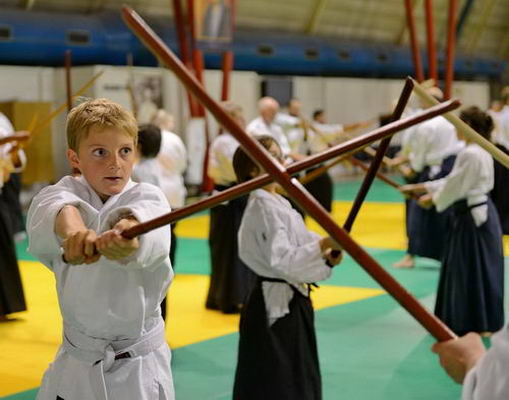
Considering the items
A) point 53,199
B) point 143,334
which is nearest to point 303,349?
point 143,334

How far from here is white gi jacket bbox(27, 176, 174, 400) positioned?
2.37 meters

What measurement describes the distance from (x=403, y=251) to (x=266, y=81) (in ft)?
26.8

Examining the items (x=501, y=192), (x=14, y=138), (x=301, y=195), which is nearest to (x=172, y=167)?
(x=14, y=138)

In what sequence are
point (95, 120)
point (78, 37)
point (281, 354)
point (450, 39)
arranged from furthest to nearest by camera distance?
point (450, 39) < point (78, 37) < point (281, 354) < point (95, 120)

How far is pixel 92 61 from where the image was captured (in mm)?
13992

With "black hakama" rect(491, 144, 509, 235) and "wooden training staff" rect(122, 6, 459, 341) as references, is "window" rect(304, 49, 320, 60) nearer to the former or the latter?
"black hakama" rect(491, 144, 509, 235)

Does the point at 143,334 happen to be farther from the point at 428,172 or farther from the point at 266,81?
the point at 266,81

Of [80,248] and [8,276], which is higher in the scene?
[80,248]

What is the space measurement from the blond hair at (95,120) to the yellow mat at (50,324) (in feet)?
9.68

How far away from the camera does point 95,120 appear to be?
7.98 ft

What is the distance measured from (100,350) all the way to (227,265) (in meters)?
4.70

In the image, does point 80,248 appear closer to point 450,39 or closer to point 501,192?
point 501,192

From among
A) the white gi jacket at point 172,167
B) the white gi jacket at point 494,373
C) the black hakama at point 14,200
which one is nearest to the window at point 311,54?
the black hakama at point 14,200

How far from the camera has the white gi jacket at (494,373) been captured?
5.43ft
